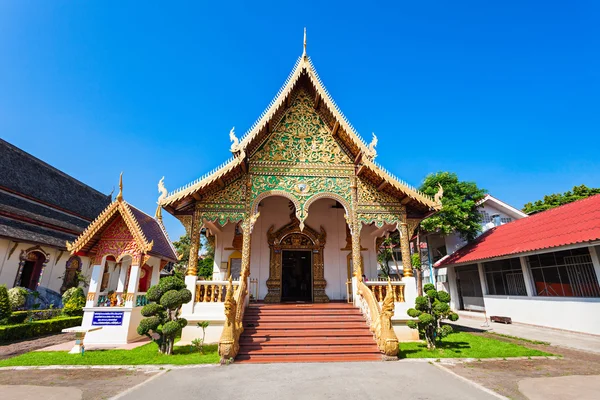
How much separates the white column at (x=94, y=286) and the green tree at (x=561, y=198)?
87.2 feet

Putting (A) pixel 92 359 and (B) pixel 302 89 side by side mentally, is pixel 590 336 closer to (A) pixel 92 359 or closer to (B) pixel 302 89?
(B) pixel 302 89

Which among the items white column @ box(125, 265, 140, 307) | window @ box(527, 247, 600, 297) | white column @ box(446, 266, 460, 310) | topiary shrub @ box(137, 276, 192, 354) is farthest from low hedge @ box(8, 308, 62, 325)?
white column @ box(446, 266, 460, 310)

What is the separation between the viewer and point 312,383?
4.42 metres

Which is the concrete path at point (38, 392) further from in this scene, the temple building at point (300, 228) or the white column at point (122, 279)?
the white column at point (122, 279)

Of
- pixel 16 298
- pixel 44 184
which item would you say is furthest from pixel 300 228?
pixel 44 184

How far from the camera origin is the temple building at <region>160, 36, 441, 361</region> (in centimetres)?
681

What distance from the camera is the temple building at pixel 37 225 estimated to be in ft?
44.3

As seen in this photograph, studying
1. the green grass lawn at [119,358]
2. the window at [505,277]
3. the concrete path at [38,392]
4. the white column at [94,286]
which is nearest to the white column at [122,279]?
the white column at [94,286]

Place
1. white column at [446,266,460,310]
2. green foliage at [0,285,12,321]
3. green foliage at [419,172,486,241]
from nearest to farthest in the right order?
green foliage at [0,285,12,321], green foliage at [419,172,486,241], white column at [446,266,460,310]

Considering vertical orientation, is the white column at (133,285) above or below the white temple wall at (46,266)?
below

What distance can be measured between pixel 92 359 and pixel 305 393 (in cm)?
482

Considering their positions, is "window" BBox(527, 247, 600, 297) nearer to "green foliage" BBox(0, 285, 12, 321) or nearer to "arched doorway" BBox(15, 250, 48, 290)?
"green foliage" BBox(0, 285, 12, 321)

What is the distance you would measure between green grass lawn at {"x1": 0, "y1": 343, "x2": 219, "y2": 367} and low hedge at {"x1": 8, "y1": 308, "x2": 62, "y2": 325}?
429 cm

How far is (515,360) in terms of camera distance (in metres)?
5.87
